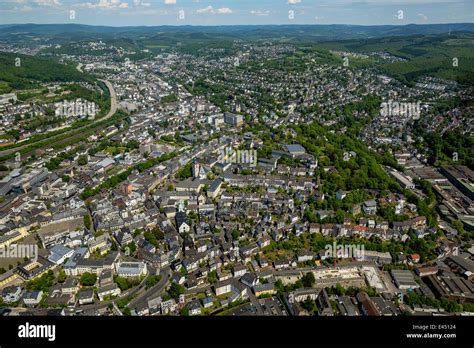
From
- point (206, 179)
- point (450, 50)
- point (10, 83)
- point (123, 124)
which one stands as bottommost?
point (206, 179)

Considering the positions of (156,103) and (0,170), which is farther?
(156,103)

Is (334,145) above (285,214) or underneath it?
above

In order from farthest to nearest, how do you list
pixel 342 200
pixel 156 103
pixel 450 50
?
pixel 450 50 < pixel 156 103 < pixel 342 200

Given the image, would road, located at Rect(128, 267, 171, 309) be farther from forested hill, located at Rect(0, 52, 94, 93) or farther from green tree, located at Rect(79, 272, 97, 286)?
forested hill, located at Rect(0, 52, 94, 93)

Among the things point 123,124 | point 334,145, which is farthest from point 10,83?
point 334,145

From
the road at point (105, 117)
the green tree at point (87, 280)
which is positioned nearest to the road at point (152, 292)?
the green tree at point (87, 280)

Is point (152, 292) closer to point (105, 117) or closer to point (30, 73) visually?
point (105, 117)

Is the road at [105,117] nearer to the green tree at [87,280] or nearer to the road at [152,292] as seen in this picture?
the green tree at [87,280]

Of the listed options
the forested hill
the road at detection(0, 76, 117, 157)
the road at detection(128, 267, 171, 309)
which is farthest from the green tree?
the forested hill

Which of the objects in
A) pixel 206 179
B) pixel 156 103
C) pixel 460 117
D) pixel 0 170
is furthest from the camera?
pixel 156 103

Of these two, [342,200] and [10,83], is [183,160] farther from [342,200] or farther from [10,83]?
[10,83]
